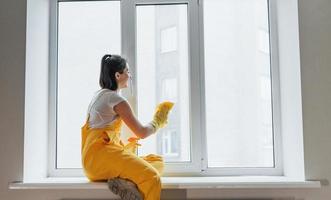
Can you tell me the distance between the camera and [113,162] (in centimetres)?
182

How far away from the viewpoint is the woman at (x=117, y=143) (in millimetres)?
1796

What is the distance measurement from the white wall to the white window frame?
0.78 ft

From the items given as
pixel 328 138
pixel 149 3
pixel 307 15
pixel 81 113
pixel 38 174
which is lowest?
pixel 38 174

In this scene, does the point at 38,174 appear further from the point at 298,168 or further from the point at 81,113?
the point at 298,168

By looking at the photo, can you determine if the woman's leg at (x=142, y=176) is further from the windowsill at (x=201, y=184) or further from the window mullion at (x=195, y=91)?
the window mullion at (x=195, y=91)

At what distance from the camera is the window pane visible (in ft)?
7.09

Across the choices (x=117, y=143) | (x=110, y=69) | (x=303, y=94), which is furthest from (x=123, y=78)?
(x=303, y=94)

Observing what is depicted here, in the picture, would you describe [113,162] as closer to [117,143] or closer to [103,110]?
[117,143]

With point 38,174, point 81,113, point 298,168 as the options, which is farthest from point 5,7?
point 298,168

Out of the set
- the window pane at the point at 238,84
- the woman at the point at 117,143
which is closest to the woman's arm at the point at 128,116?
the woman at the point at 117,143

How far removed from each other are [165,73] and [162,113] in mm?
280

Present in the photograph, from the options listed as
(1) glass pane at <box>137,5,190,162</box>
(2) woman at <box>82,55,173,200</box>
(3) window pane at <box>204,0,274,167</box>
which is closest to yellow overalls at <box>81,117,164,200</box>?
(2) woman at <box>82,55,173,200</box>

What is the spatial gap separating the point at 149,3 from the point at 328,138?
111cm

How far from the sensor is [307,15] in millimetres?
1928
